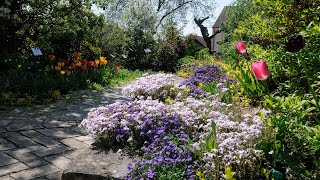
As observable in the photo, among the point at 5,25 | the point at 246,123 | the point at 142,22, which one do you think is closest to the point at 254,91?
the point at 246,123

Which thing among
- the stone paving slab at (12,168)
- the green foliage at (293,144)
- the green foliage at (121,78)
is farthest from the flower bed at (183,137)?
the green foliage at (121,78)

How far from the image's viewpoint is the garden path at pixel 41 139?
3.47 meters

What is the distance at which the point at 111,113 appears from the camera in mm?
3977

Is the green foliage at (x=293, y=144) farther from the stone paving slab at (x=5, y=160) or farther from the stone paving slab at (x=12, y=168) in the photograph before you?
the stone paving slab at (x=5, y=160)

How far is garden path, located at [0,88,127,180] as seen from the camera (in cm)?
347

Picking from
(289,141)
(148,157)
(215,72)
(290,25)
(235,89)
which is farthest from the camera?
(215,72)

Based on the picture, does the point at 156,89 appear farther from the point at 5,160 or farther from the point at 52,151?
the point at 5,160

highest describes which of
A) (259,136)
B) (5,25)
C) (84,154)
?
(5,25)

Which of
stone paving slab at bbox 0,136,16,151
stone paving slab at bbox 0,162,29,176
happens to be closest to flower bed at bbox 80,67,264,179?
stone paving slab at bbox 0,162,29,176

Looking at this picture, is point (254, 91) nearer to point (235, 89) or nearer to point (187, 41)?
point (235, 89)

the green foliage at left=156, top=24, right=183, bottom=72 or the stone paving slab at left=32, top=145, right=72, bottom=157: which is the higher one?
the green foliage at left=156, top=24, right=183, bottom=72

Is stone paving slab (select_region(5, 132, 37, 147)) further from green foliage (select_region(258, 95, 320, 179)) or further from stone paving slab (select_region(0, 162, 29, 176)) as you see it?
green foliage (select_region(258, 95, 320, 179))

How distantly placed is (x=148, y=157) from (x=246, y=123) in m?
1.04

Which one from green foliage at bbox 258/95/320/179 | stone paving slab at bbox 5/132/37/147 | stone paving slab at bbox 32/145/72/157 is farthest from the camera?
stone paving slab at bbox 5/132/37/147
